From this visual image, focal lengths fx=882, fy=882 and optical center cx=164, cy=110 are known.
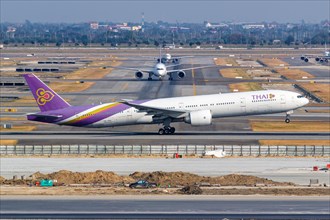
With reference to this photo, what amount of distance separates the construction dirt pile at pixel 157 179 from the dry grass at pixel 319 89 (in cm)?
6863

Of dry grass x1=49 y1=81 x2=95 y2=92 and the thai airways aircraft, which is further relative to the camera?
dry grass x1=49 y1=81 x2=95 y2=92

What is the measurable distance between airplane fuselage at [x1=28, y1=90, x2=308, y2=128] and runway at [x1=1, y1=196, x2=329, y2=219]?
32363 mm

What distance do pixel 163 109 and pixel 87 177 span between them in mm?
26054

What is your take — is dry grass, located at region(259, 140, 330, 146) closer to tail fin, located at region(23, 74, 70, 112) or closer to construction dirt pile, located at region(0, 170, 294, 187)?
construction dirt pile, located at region(0, 170, 294, 187)

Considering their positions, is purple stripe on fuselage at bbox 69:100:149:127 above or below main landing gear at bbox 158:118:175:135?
above

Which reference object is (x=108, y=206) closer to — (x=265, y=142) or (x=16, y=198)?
(x=16, y=198)

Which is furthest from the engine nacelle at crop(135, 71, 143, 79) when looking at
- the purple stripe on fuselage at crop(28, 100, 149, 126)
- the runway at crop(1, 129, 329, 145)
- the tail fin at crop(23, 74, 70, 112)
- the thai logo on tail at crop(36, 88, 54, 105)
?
the thai logo on tail at crop(36, 88, 54, 105)

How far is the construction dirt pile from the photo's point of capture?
237 ft

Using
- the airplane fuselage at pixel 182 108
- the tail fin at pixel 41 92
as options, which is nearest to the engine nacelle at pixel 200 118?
the airplane fuselage at pixel 182 108

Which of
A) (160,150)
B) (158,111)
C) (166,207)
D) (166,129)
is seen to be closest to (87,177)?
(166,207)

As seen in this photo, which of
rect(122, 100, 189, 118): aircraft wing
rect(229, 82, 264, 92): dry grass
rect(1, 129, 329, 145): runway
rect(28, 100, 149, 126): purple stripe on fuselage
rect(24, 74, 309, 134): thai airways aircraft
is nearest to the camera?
rect(1, 129, 329, 145): runway

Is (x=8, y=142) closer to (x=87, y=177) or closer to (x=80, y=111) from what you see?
(x=80, y=111)

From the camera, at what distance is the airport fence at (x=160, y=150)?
87562 mm

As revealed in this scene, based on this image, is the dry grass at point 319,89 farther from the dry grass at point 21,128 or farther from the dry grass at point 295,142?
the dry grass at point 21,128
